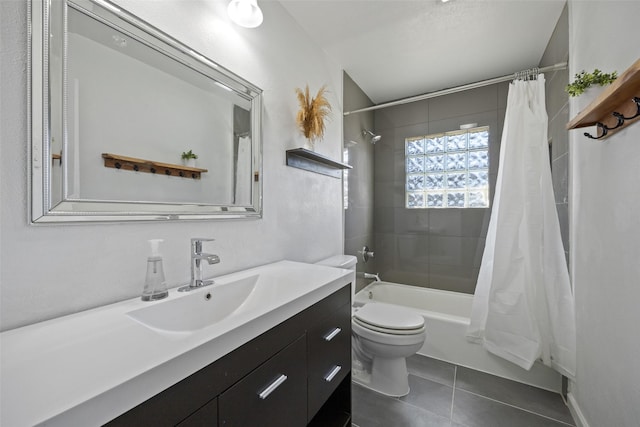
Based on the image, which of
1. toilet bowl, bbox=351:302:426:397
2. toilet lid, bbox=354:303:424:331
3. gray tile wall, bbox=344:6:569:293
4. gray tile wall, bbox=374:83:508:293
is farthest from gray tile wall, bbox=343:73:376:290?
toilet bowl, bbox=351:302:426:397

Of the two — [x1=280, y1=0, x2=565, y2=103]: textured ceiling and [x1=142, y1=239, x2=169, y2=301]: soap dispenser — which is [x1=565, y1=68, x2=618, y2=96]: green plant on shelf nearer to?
[x1=280, y1=0, x2=565, y2=103]: textured ceiling

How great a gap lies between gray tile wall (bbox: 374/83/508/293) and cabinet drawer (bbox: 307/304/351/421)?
1866 millimetres

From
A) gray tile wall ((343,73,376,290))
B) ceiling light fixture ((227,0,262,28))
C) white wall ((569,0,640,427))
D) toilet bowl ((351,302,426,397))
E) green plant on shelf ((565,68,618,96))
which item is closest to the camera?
white wall ((569,0,640,427))

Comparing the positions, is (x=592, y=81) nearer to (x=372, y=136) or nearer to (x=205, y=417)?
(x=205, y=417)

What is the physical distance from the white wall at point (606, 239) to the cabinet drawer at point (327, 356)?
3.35 feet

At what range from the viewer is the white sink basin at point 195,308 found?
2.68ft

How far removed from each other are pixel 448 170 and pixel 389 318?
1783mm

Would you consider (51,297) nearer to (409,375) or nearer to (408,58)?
(409,375)

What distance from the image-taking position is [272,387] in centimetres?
76

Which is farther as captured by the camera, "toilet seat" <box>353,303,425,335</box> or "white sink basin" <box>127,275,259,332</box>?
Answer: "toilet seat" <box>353,303,425,335</box>

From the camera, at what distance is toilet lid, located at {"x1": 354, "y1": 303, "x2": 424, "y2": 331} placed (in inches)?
64.2

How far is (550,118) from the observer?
6.58ft

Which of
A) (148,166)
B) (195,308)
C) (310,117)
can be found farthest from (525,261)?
(148,166)

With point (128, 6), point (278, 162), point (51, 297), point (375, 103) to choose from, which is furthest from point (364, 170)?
point (51, 297)
